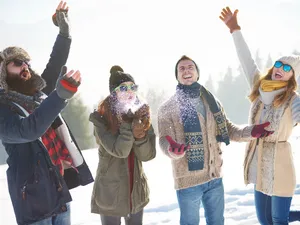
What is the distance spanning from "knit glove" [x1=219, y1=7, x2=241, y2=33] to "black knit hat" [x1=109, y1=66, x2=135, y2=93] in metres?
1.67

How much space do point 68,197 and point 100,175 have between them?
0.49 m

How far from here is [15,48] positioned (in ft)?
8.52

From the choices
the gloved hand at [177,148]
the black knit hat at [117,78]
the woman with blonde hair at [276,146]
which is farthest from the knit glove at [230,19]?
the gloved hand at [177,148]

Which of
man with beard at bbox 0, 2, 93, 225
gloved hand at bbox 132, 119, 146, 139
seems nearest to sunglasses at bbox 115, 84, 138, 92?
gloved hand at bbox 132, 119, 146, 139

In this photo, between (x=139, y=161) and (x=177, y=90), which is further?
(x=177, y=90)

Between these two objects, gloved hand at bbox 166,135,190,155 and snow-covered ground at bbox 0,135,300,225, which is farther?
snow-covered ground at bbox 0,135,300,225

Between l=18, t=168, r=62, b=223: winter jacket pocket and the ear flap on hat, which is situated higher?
the ear flap on hat

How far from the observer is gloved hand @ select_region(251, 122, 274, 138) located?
3410mm

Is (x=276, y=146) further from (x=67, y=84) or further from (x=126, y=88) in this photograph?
(x=67, y=84)

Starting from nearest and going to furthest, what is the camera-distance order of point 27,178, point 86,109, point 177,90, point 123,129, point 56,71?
point 27,178, point 123,129, point 56,71, point 177,90, point 86,109

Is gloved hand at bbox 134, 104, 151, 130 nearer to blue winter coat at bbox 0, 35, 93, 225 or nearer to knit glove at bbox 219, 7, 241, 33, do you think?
blue winter coat at bbox 0, 35, 93, 225

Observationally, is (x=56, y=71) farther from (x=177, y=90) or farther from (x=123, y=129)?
(x=177, y=90)

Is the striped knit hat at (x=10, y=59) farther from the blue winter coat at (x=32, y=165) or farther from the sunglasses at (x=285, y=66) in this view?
the sunglasses at (x=285, y=66)

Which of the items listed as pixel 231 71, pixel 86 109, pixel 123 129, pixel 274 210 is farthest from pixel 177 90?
pixel 231 71
